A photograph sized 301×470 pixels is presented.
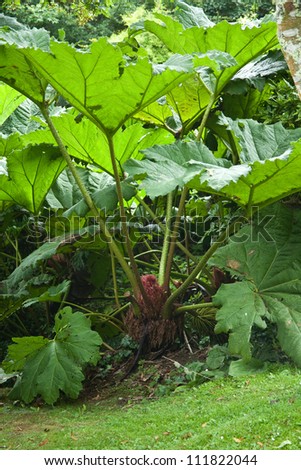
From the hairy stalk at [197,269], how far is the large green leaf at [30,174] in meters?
1.03

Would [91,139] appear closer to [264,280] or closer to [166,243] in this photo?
[166,243]

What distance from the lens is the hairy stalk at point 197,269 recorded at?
11.1 feet

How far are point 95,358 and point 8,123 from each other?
2530mm

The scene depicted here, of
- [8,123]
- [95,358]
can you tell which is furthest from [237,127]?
[8,123]

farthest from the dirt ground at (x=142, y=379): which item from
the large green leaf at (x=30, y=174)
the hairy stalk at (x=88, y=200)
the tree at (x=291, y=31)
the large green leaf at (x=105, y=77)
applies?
the tree at (x=291, y=31)

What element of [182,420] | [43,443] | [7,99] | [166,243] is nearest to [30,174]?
[166,243]

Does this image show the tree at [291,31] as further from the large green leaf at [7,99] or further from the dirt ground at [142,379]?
the large green leaf at [7,99]

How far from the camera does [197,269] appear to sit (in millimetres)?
3395

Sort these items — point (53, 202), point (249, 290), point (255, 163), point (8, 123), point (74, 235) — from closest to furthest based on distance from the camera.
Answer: point (255, 163), point (249, 290), point (74, 235), point (53, 202), point (8, 123)

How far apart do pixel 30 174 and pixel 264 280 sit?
Result: 60.7 inches

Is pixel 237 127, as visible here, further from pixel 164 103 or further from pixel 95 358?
pixel 95 358

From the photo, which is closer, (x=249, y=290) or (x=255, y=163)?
(x=255, y=163)

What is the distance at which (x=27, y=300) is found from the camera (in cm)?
378

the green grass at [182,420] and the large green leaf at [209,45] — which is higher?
the large green leaf at [209,45]
